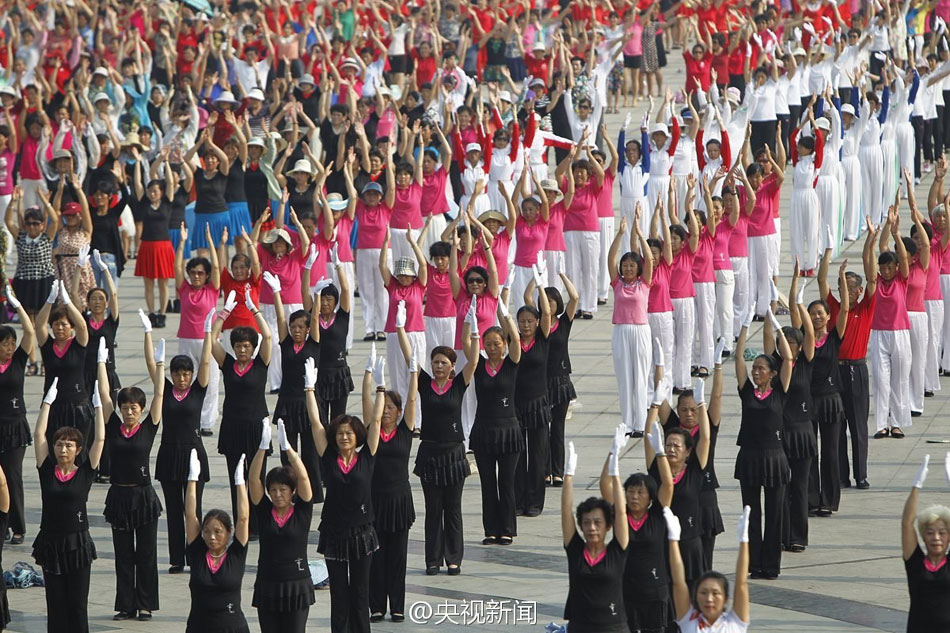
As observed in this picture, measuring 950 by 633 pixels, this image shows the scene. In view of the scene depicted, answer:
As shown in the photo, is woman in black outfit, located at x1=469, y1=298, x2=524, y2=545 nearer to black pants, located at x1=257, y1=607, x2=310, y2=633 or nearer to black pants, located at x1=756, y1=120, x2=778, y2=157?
black pants, located at x1=257, y1=607, x2=310, y2=633

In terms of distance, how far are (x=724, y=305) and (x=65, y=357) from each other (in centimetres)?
721

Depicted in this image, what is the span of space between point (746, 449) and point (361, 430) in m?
2.99

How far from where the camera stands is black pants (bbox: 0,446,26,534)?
1405 cm

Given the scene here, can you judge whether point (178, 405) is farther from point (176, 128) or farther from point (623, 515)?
point (176, 128)

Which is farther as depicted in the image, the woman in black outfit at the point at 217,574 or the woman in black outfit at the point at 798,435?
the woman in black outfit at the point at 798,435

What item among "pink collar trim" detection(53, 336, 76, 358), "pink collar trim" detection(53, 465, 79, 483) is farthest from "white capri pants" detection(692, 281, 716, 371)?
"pink collar trim" detection(53, 465, 79, 483)

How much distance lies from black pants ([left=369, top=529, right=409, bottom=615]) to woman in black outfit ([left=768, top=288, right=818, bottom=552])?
3.01 m

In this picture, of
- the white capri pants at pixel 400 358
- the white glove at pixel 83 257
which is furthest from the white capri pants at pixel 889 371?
the white glove at pixel 83 257

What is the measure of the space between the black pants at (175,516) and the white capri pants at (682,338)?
5907 mm

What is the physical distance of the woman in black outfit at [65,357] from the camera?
14.5 m

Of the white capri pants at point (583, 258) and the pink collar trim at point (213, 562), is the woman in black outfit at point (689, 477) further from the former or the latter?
the white capri pants at point (583, 258)

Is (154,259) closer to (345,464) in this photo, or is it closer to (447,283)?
(447,283)

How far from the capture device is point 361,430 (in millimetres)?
11789

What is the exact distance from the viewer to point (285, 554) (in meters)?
11.0
